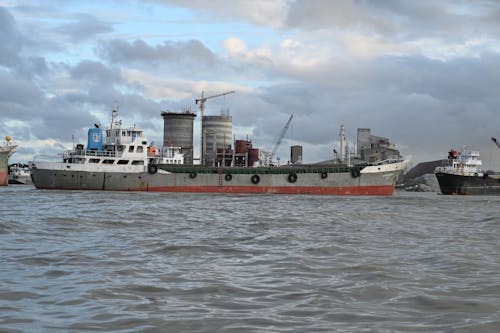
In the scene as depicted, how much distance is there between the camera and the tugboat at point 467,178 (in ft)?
268

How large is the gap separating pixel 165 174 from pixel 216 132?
2938cm

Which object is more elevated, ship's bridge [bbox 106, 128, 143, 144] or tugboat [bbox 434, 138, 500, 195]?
ship's bridge [bbox 106, 128, 143, 144]

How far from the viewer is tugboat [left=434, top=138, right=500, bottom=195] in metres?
81.8

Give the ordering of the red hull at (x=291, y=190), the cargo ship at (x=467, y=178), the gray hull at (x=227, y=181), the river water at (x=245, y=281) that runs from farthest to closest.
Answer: the cargo ship at (x=467, y=178)
the red hull at (x=291, y=190)
the gray hull at (x=227, y=181)
the river water at (x=245, y=281)

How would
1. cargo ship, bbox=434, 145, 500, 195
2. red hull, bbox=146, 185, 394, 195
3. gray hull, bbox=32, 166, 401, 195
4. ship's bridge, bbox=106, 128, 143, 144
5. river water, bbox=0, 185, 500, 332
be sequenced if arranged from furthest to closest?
cargo ship, bbox=434, 145, 500, 195 → ship's bridge, bbox=106, 128, 143, 144 → red hull, bbox=146, 185, 394, 195 → gray hull, bbox=32, 166, 401, 195 → river water, bbox=0, 185, 500, 332

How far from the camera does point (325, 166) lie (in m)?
62.4

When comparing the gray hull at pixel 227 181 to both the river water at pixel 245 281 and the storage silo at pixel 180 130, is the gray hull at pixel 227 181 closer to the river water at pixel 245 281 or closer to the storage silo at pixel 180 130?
the storage silo at pixel 180 130

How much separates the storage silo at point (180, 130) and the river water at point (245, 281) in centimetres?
6615

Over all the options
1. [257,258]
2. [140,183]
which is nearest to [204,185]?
[140,183]

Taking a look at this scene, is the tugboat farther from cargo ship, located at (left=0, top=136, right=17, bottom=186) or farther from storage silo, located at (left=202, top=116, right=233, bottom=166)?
cargo ship, located at (left=0, top=136, right=17, bottom=186)

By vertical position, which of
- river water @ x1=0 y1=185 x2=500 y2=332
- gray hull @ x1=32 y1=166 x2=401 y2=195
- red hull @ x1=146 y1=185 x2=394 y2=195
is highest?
gray hull @ x1=32 y1=166 x2=401 y2=195

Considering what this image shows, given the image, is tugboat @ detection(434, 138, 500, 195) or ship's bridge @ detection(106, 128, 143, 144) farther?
tugboat @ detection(434, 138, 500, 195)

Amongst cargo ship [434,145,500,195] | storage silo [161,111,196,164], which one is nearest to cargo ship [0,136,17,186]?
storage silo [161,111,196,164]

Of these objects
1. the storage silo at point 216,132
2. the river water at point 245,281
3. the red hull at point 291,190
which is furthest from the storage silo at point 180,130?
the river water at point 245,281
